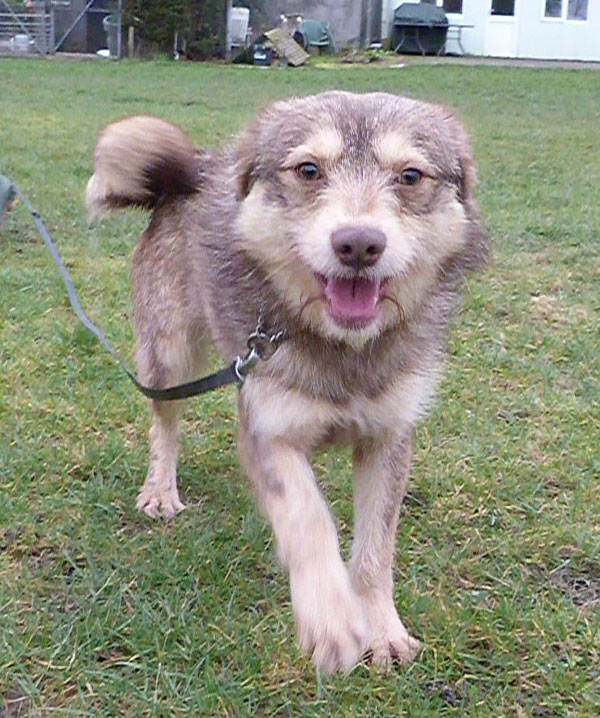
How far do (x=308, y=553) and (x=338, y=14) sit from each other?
1155 inches

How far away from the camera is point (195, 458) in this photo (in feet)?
14.2

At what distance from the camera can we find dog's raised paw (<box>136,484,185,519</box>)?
12.6ft

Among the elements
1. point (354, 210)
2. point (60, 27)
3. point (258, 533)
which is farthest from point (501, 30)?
point (354, 210)

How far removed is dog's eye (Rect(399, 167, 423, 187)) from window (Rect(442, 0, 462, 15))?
1212 inches

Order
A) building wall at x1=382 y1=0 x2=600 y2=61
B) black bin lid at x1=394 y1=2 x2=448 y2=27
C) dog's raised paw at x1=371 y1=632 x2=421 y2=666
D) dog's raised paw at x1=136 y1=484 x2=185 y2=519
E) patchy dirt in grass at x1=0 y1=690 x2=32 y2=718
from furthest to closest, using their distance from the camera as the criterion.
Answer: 1. building wall at x1=382 y1=0 x2=600 y2=61
2. black bin lid at x1=394 y1=2 x2=448 y2=27
3. dog's raised paw at x1=136 y1=484 x2=185 y2=519
4. dog's raised paw at x1=371 y1=632 x2=421 y2=666
5. patchy dirt in grass at x1=0 y1=690 x2=32 y2=718

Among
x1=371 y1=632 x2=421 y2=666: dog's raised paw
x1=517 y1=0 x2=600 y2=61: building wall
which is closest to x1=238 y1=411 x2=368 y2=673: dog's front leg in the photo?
x1=371 y1=632 x2=421 y2=666: dog's raised paw

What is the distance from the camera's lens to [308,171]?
2836 millimetres

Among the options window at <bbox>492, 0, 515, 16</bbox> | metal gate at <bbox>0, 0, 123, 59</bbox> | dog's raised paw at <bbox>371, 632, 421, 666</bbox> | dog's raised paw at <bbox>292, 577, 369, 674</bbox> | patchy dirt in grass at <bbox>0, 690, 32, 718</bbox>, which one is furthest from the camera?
window at <bbox>492, 0, 515, 16</bbox>

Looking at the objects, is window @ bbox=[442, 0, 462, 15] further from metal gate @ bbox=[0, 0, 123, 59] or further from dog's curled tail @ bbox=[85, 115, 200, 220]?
dog's curled tail @ bbox=[85, 115, 200, 220]

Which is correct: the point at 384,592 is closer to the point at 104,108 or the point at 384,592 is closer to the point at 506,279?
the point at 506,279

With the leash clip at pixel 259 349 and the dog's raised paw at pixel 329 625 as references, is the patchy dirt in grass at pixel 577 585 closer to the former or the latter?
the dog's raised paw at pixel 329 625

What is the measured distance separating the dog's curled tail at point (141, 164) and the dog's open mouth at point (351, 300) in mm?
1255

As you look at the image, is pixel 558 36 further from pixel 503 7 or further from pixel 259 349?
pixel 259 349

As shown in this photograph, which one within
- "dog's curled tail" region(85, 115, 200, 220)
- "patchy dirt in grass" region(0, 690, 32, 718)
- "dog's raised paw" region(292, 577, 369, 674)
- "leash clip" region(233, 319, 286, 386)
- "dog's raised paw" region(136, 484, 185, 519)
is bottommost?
"dog's raised paw" region(136, 484, 185, 519)
